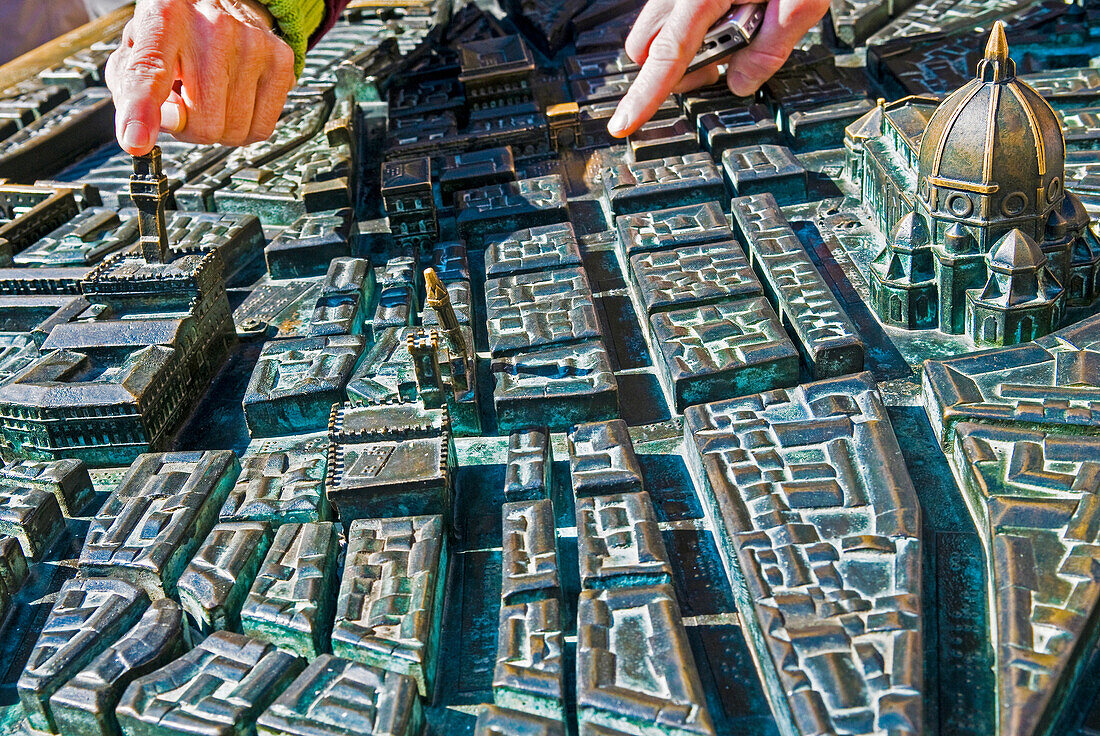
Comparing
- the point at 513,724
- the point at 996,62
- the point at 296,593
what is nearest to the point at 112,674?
the point at 296,593

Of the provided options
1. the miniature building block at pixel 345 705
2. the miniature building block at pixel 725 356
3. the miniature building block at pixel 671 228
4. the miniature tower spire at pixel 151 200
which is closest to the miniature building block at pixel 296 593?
the miniature building block at pixel 345 705

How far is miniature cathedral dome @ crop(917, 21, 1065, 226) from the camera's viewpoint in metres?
5.90

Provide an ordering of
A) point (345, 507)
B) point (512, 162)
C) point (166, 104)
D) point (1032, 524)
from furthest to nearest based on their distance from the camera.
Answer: point (512, 162), point (166, 104), point (345, 507), point (1032, 524)

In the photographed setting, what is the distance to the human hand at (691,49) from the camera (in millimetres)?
8203

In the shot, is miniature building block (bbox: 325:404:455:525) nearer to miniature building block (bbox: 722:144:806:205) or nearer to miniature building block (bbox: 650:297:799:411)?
miniature building block (bbox: 650:297:799:411)

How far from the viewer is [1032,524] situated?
4863 mm

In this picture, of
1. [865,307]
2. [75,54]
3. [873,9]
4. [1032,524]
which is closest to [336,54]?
[75,54]

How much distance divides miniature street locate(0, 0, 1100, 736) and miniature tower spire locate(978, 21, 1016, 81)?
3cm

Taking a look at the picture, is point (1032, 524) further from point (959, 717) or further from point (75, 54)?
point (75, 54)

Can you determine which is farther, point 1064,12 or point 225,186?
point 1064,12

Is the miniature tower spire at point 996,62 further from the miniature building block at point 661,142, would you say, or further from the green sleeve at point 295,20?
the green sleeve at point 295,20

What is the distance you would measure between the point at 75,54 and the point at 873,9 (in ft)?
29.3

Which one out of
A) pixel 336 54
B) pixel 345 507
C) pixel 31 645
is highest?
pixel 336 54

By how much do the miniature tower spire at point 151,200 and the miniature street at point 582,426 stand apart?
23mm
